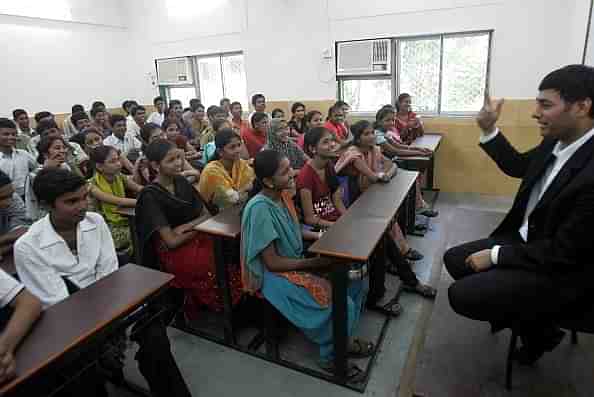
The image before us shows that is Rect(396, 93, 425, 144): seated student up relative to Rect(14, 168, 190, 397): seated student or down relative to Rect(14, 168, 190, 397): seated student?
up

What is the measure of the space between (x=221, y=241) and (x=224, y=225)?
3.5 inches

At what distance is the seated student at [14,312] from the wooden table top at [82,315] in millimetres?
28

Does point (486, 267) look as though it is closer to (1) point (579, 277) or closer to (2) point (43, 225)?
(1) point (579, 277)

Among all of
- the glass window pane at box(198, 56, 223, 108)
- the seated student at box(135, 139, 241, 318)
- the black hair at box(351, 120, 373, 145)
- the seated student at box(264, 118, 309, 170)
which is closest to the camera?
the seated student at box(135, 139, 241, 318)

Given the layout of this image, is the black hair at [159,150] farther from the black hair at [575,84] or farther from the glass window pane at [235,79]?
the glass window pane at [235,79]

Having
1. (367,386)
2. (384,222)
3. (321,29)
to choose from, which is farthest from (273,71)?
(367,386)

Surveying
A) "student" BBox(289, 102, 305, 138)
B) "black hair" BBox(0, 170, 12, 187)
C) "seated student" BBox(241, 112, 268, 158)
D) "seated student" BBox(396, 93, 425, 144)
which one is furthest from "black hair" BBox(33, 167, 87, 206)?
"seated student" BBox(396, 93, 425, 144)

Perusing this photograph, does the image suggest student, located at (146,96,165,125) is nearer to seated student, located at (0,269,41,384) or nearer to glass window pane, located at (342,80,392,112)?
glass window pane, located at (342,80,392,112)

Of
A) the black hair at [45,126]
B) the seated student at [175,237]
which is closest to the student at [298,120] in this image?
the black hair at [45,126]

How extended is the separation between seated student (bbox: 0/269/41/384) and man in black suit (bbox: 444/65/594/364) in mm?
1512

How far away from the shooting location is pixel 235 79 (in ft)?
21.9

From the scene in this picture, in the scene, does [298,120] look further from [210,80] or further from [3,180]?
[3,180]

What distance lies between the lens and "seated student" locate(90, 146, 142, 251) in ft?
8.73

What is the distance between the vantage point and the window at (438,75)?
15.4 ft
